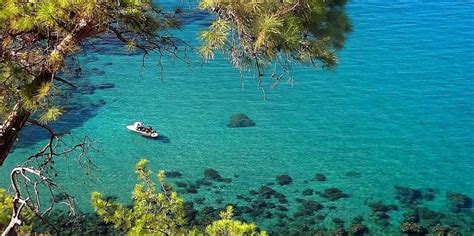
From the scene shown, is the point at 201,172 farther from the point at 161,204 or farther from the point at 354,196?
the point at 161,204

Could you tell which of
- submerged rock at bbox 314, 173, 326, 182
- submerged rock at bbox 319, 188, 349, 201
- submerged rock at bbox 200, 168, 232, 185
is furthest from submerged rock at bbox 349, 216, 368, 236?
submerged rock at bbox 200, 168, 232, 185

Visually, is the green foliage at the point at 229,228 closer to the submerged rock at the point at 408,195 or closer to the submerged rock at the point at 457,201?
the submerged rock at the point at 408,195

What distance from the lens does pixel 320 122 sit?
2381cm

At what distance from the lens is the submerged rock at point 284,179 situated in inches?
749

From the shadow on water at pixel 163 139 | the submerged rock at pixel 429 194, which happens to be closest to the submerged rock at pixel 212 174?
the shadow on water at pixel 163 139

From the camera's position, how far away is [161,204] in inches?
385

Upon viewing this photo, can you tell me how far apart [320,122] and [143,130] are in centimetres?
735

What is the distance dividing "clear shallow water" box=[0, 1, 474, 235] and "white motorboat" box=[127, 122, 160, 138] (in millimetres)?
277

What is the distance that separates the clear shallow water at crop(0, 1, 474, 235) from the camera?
19.4 m

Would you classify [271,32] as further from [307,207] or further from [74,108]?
[74,108]

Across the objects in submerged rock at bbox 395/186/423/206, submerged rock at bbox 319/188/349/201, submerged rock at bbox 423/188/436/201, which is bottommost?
submerged rock at bbox 319/188/349/201

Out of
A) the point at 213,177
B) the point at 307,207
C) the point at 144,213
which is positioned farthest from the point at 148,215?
the point at 213,177

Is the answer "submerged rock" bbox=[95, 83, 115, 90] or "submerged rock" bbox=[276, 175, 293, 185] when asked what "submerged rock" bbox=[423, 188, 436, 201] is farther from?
"submerged rock" bbox=[95, 83, 115, 90]

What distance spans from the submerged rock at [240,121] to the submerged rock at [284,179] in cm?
420
